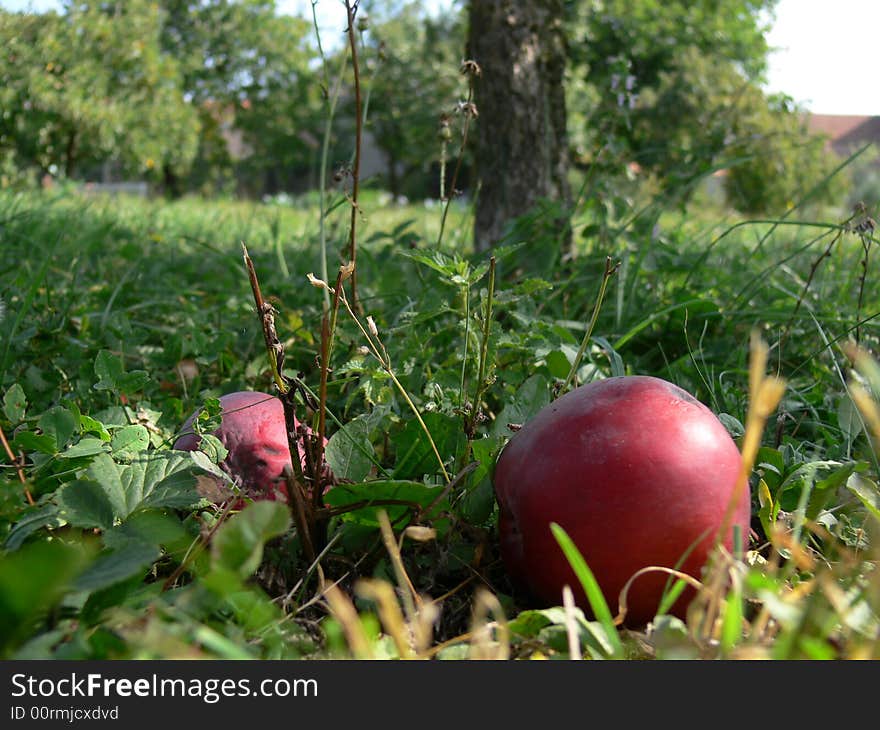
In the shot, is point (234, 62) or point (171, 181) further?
point (171, 181)

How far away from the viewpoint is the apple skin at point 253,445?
135 centimetres

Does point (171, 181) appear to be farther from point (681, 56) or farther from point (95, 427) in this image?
point (95, 427)

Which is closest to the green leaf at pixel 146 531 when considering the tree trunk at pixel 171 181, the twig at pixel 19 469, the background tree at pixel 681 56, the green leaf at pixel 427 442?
the twig at pixel 19 469

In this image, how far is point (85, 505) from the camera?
1.10 metres

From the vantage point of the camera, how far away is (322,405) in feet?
3.90

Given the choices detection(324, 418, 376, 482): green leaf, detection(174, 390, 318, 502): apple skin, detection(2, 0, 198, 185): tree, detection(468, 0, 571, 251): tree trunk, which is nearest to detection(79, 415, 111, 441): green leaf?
detection(174, 390, 318, 502): apple skin

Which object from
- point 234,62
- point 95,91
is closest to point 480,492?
point 95,91

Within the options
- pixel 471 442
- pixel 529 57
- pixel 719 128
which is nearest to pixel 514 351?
pixel 471 442

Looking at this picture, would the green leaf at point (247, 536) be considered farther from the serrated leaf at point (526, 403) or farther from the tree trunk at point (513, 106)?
the tree trunk at point (513, 106)

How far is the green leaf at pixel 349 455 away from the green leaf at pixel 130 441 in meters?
0.31

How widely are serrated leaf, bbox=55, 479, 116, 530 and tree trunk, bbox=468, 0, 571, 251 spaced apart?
7.73ft

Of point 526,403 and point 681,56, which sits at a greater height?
point 681,56

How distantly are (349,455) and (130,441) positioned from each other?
1.22ft
